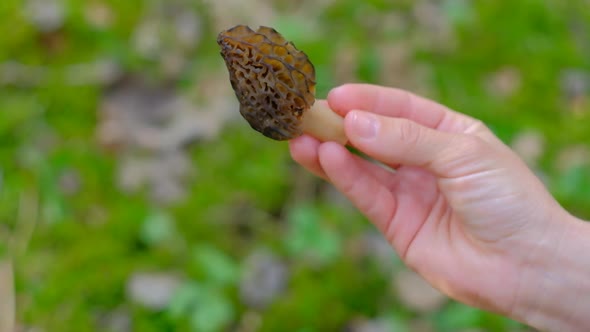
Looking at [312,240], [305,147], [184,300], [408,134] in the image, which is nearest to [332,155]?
A: [305,147]

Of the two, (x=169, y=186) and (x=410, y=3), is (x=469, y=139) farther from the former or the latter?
(x=410, y=3)

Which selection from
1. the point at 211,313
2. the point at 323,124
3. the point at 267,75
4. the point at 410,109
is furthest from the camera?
the point at 211,313

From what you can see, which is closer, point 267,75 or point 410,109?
point 267,75

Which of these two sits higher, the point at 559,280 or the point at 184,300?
the point at 559,280

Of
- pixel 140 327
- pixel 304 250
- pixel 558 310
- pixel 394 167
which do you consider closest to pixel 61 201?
pixel 140 327

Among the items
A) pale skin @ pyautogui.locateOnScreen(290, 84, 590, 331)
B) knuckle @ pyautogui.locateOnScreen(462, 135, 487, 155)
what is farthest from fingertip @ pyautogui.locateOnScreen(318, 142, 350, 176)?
knuckle @ pyautogui.locateOnScreen(462, 135, 487, 155)

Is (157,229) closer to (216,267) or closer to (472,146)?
(216,267)

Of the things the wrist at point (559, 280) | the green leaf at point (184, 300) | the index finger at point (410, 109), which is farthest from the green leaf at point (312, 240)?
the wrist at point (559, 280)

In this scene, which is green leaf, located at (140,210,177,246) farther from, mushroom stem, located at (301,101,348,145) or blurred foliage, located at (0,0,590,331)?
mushroom stem, located at (301,101,348,145)
